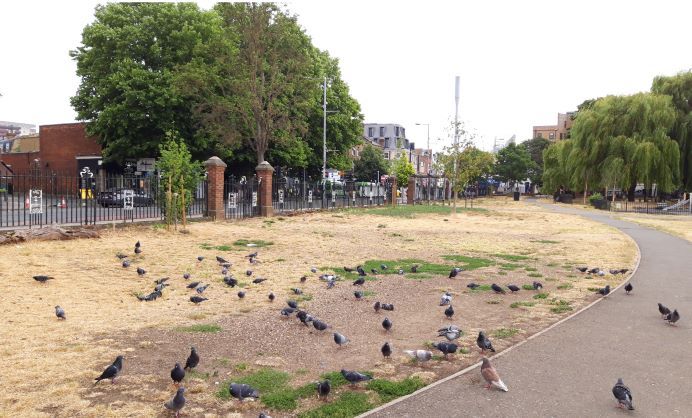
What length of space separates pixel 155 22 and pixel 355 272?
2985 cm

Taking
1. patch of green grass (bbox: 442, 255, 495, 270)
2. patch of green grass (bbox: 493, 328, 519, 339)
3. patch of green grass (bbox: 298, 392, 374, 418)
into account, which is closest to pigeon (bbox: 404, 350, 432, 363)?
patch of green grass (bbox: 298, 392, 374, 418)

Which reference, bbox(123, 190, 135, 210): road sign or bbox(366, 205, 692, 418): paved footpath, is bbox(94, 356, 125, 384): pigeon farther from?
bbox(123, 190, 135, 210): road sign

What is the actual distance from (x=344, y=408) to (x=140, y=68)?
34.1 metres

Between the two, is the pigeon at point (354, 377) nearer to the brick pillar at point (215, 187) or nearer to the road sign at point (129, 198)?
the road sign at point (129, 198)

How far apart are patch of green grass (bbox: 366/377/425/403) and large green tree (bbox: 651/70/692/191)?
51.9m

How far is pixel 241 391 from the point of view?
4387 mm

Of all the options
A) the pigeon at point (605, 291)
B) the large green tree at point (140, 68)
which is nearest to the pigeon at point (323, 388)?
the pigeon at point (605, 291)

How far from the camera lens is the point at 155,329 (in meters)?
6.52

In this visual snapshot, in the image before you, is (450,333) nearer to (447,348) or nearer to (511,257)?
(447,348)

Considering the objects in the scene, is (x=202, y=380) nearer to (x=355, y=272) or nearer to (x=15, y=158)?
(x=355, y=272)

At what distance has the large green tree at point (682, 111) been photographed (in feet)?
152

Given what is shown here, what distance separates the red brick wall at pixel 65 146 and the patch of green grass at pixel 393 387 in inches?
1821

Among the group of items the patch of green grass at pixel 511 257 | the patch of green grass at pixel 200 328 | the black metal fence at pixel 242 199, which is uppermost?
the black metal fence at pixel 242 199

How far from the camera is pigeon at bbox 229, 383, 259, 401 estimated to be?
14.3ft
